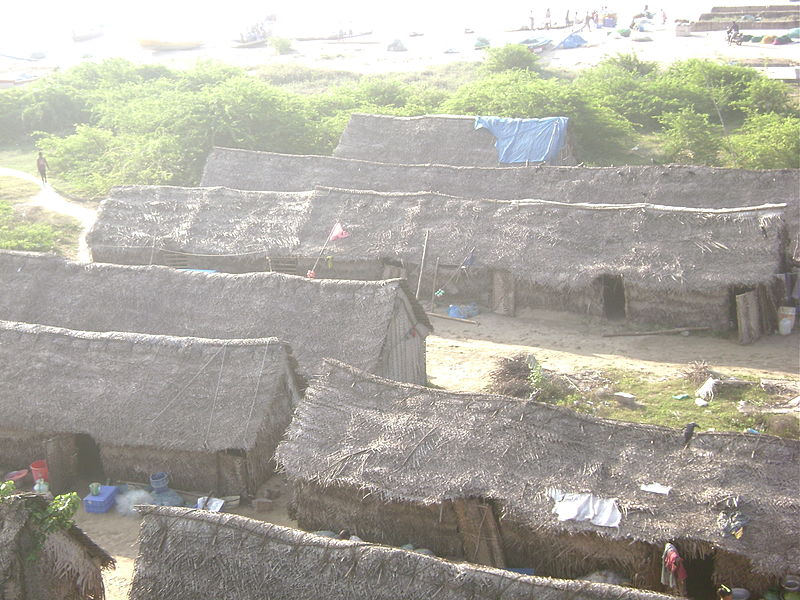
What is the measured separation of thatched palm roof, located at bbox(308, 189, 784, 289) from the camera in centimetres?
1745

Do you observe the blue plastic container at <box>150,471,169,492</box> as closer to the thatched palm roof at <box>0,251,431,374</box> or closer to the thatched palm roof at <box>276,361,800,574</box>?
the thatched palm roof at <box>276,361,800,574</box>

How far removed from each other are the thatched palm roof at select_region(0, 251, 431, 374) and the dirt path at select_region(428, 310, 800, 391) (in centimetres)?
184

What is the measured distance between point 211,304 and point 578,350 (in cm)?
675

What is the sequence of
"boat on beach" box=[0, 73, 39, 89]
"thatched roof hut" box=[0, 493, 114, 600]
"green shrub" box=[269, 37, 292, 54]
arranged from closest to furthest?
"thatched roof hut" box=[0, 493, 114, 600] < "boat on beach" box=[0, 73, 39, 89] < "green shrub" box=[269, 37, 292, 54]

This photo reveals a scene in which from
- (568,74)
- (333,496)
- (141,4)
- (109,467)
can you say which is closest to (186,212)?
(109,467)

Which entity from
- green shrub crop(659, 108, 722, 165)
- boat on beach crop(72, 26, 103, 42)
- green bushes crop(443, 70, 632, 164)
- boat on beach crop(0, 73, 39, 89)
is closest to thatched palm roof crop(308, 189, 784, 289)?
green bushes crop(443, 70, 632, 164)

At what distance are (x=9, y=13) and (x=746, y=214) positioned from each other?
70.9m

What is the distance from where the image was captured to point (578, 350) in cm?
1725

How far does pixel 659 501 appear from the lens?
33.5 feet

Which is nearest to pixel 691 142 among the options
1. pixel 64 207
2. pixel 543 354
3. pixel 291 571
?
pixel 543 354

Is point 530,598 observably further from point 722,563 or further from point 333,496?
point 333,496

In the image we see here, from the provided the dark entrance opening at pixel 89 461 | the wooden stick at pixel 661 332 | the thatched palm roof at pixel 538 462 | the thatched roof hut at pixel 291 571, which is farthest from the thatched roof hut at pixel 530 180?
the thatched roof hut at pixel 291 571

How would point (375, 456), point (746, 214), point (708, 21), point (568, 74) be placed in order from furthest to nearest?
point (708, 21) → point (568, 74) → point (746, 214) → point (375, 456)

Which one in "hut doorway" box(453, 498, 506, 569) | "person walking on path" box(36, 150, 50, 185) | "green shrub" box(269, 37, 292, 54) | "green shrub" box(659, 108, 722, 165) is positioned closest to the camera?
"hut doorway" box(453, 498, 506, 569)
